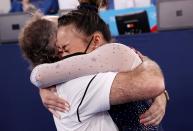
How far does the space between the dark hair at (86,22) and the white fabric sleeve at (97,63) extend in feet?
0.21

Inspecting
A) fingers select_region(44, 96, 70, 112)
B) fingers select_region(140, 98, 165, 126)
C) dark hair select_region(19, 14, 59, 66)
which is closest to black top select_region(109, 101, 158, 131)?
fingers select_region(140, 98, 165, 126)

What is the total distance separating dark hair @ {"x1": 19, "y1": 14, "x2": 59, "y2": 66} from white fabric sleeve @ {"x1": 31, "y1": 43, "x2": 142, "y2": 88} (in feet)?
0.46

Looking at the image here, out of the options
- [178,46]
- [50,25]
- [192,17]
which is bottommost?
[178,46]

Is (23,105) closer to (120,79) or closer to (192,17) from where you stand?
(192,17)

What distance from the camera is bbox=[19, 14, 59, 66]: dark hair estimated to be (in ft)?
3.73

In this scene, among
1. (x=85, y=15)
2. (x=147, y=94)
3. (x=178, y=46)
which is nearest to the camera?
(x=147, y=94)

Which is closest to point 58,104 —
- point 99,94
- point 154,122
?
point 99,94

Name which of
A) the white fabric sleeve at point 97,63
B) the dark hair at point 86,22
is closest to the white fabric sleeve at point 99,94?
the white fabric sleeve at point 97,63

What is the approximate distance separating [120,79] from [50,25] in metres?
0.30

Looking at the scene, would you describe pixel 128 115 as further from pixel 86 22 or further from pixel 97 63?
pixel 86 22

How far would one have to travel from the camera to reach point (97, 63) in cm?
98

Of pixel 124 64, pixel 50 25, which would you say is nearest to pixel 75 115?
pixel 124 64

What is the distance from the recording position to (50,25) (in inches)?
44.7

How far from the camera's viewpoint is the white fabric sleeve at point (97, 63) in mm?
976
